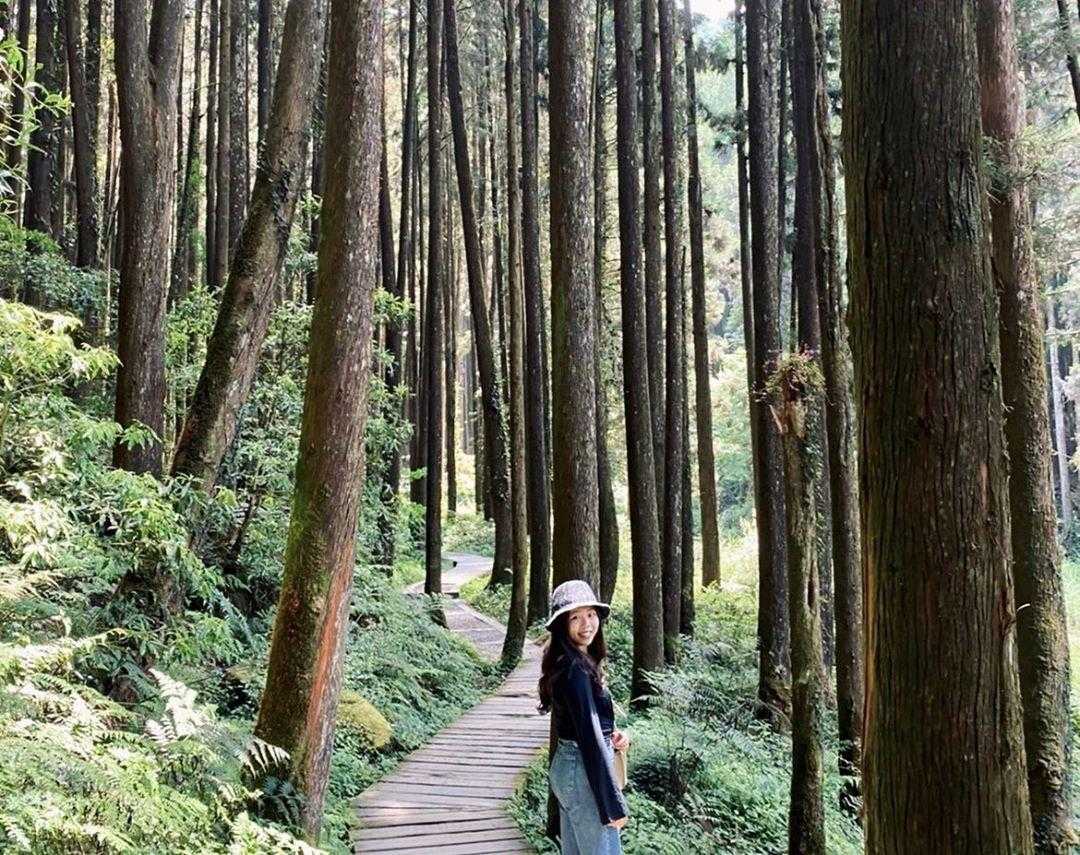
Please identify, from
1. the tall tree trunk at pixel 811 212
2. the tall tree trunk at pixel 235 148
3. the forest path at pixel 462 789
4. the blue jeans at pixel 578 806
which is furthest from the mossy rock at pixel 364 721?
the tall tree trunk at pixel 235 148

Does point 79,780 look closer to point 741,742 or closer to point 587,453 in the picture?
point 587,453

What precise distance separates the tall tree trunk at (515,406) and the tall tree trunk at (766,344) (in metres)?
3.85

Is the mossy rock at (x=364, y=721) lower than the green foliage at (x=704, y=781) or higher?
higher

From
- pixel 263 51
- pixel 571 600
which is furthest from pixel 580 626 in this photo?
→ pixel 263 51

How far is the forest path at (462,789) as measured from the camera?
6.10m

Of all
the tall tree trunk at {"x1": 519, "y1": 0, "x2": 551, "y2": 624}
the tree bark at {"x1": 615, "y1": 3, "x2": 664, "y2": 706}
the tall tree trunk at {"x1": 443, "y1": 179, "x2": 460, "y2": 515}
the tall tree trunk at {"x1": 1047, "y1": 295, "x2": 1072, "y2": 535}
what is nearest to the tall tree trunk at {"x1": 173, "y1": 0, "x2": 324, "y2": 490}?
the tree bark at {"x1": 615, "y1": 3, "x2": 664, "y2": 706}

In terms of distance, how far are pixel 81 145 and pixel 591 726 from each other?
11.7 metres

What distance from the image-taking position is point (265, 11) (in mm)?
15320

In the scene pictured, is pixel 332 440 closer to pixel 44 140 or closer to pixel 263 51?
pixel 44 140

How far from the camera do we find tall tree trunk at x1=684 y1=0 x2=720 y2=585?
16859 millimetres

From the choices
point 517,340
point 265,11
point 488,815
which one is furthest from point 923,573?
point 265,11

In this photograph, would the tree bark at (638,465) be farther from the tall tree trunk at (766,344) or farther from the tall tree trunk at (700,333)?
the tall tree trunk at (700,333)

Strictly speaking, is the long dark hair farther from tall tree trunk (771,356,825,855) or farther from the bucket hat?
tall tree trunk (771,356,825,855)

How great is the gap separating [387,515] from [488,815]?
6.58 metres
